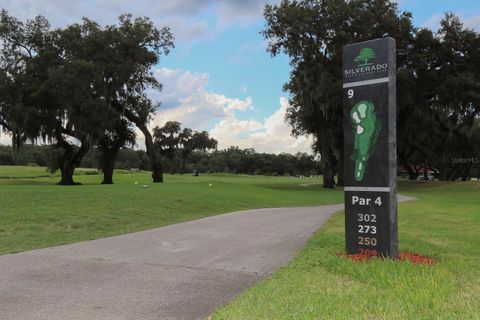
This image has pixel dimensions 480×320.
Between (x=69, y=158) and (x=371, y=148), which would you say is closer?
(x=371, y=148)

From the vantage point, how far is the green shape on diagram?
7.90 metres

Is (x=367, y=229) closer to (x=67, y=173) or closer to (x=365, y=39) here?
(x=365, y=39)

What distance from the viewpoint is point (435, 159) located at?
59375 mm

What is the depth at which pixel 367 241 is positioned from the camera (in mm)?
7859

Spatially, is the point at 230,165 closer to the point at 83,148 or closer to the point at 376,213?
the point at 83,148

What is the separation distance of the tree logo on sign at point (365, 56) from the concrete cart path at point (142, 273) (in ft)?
11.6

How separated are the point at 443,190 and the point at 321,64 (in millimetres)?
14945

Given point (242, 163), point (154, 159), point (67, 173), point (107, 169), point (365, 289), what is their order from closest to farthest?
point (365, 289) < point (67, 173) < point (154, 159) < point (107, 169) < point (242, 163)

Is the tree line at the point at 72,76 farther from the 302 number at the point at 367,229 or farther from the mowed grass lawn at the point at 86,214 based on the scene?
the 302 number at the point at 367,229

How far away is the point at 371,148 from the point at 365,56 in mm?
1516

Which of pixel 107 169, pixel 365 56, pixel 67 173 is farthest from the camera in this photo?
pixel 107 169

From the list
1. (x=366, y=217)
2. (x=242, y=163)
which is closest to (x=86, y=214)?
(x=366, y=217)

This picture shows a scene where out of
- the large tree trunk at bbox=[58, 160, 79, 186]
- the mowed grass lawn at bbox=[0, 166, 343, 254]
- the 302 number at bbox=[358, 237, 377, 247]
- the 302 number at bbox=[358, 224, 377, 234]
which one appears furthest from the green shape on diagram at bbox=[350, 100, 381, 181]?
the large tree trunk at bbox=[58, 160, 79, 186]

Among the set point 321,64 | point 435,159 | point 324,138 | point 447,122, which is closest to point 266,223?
point 321,64
